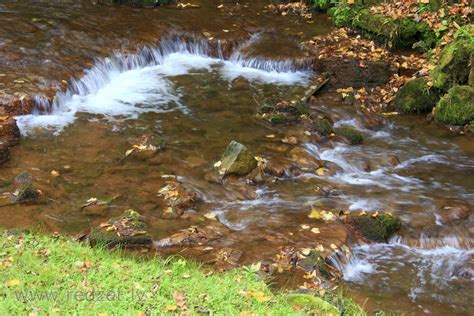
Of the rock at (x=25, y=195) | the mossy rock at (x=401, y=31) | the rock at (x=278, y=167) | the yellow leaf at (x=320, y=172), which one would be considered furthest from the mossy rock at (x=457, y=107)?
the rock at (x=25, y=195)

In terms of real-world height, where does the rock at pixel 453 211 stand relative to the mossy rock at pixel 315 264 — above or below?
above

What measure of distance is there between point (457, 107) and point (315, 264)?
629 cm

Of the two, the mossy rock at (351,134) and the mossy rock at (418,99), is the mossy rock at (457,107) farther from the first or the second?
the mossy rock at (351,134)

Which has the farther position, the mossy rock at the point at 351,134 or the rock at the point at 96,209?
the mossy rock at the point at 351,134

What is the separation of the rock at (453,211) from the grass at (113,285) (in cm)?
285

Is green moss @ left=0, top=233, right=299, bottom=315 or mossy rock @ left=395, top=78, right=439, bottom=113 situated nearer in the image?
green moss @ left=0, top=233, right=299, bottom=315

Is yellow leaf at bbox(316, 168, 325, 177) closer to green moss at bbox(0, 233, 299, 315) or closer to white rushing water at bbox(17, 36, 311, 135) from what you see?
green moss at bbox(0, 233, 299, 315)

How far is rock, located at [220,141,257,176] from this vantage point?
28.8ft

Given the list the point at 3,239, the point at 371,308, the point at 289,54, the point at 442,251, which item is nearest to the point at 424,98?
the point at 289,54

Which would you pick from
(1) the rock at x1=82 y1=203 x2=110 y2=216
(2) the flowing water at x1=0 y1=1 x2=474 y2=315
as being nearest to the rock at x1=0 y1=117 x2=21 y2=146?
(2) the flowing water at x1=0 y1=1 x2=474 y2=315

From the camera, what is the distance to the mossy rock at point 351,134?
10406mm

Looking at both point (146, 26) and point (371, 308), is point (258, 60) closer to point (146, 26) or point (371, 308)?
point (146, 26)

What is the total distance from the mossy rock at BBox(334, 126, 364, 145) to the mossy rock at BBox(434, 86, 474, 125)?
2.01 meters

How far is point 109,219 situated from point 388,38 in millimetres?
9911
